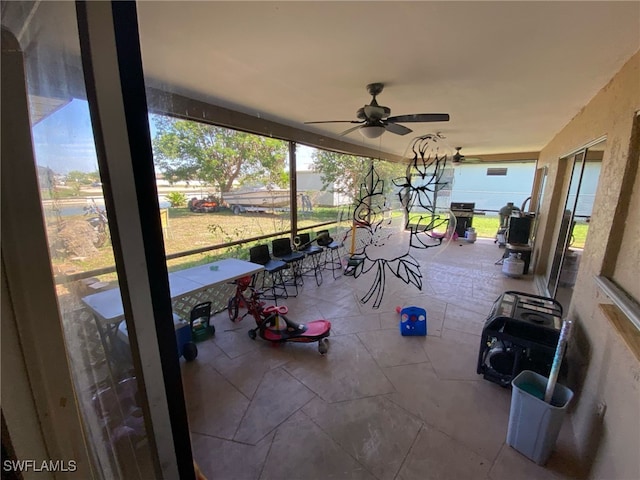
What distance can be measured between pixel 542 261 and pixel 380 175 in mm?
3863

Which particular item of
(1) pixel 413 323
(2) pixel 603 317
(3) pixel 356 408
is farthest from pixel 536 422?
(1) pixel 413 323

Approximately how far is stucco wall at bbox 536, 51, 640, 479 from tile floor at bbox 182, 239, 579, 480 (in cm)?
31

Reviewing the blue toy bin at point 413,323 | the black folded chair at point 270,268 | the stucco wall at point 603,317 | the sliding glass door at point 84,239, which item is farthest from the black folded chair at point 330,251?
the sliding glass door at point 84,239

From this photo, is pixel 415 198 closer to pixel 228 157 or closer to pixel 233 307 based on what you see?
pixel 228 157

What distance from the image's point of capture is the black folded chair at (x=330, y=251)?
449cm

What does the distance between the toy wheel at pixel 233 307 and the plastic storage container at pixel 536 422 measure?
8.73 ft

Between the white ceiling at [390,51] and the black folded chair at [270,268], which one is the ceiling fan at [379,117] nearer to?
the white ceiling at [390,51]

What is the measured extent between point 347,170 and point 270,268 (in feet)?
5.36

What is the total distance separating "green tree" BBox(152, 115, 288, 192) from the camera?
5.34 feet

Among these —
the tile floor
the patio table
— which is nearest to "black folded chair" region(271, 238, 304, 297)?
Result: the patio table

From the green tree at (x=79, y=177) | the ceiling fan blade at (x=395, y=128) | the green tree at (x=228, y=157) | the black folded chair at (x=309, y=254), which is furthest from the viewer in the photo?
the black folded chair at (x=309, y=254)

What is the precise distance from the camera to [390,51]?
1.71 m

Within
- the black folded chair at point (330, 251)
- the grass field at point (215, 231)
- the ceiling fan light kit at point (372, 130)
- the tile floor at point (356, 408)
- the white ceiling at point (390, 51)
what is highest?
the white ceiling at point (390, 51)

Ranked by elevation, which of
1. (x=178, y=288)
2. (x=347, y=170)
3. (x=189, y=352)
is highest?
(x=347, y=170)
